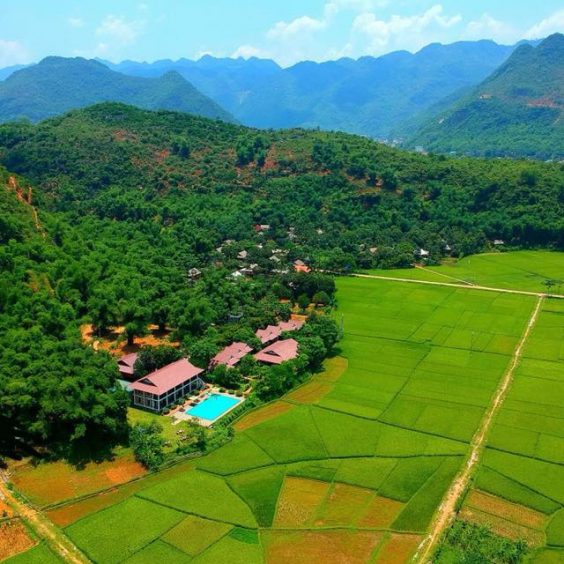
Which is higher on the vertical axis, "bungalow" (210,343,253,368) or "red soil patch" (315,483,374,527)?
"bungalow" (210,343,253,368)

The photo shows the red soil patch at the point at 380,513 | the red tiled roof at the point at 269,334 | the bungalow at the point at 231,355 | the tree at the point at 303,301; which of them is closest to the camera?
the red soil patch at the point at 380,513

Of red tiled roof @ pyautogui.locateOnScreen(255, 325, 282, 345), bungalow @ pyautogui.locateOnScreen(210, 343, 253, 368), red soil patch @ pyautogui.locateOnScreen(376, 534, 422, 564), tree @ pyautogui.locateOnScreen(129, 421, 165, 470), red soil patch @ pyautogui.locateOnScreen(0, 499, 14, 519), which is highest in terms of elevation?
red tiled roof @ pyautogui.locateOnScreen(255, 325, 282, 345)

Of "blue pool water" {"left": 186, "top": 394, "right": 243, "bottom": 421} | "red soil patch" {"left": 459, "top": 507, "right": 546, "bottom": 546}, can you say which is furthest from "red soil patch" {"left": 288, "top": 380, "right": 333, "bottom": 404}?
"red soil patch" {"left": 459, "top": 507, "right": 546, "bottom": 546}

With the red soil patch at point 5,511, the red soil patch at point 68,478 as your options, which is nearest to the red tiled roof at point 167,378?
the red soil patch at point 68,478

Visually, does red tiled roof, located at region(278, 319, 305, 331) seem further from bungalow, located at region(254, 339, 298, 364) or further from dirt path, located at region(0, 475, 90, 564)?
dirt path, located at region(0, 475, 90, 564)

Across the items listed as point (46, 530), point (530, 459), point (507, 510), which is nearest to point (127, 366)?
point (46, 530)

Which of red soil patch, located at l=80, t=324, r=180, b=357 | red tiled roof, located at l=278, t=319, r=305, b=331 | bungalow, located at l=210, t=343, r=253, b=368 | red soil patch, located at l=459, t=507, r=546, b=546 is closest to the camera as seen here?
red soil patch, located at l=459, t=507, r=546, b=546

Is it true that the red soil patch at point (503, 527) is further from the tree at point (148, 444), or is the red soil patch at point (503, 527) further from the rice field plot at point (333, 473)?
the tree at point (148, 444)
